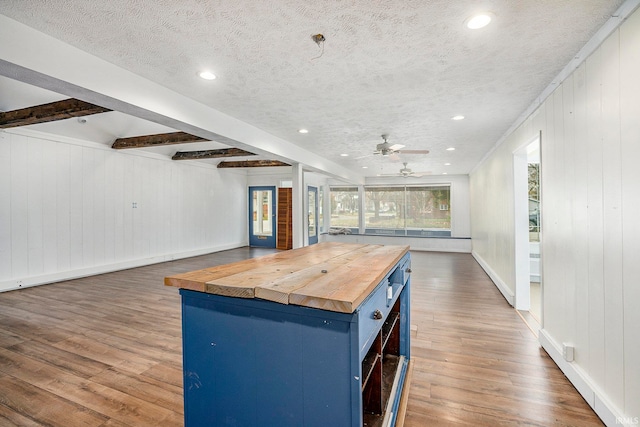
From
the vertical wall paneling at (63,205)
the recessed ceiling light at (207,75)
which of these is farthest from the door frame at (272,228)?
the recessed ceiling light at (207,75)

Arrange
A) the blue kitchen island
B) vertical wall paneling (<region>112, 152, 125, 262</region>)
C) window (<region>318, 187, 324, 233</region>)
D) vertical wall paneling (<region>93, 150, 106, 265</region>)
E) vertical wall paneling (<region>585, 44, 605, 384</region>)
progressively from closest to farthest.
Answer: the blue kitchen island < vertical wall paneling (<region>585, 44, 605, 384</region>) < vertical wall paneling (<region>93, 150, 106, 265</region>) < vertical wall paneling (<region>112, 152, 125, 262</region>) < window (<region>318, 187, 324, 233</region>)

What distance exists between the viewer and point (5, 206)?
16.3 feet

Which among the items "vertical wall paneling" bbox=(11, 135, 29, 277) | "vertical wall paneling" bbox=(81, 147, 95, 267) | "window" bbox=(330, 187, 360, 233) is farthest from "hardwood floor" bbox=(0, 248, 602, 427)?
"window" bbox=(330, 187, 360, 233)

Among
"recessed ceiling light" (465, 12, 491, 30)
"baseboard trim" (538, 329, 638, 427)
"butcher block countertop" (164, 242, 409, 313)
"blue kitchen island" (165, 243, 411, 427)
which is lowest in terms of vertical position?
"baseboard trim" (538, 329, 638, 427)

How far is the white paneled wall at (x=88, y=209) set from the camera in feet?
16.8

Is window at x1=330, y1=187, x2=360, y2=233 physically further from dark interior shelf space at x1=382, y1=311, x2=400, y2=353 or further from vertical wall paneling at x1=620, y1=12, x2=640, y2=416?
vertical wall paneling at x1=620, y1=12, x2=640, y2=416

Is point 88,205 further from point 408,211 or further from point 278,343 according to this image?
point 408,211

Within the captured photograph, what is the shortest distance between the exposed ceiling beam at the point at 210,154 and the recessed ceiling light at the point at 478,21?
509 cm

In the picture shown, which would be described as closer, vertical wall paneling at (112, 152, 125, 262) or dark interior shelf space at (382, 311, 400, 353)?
dark interior shelf space at (382, 311, 400, 353)

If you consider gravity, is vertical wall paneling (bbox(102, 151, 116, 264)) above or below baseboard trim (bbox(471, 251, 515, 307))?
above

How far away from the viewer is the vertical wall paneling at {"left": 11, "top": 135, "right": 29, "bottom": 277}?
16.6 ft

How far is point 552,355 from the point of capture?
9.07 ft

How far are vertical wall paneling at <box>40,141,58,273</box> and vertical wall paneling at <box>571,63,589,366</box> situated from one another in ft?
24.9

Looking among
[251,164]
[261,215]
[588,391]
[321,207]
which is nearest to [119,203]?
[251,164]
